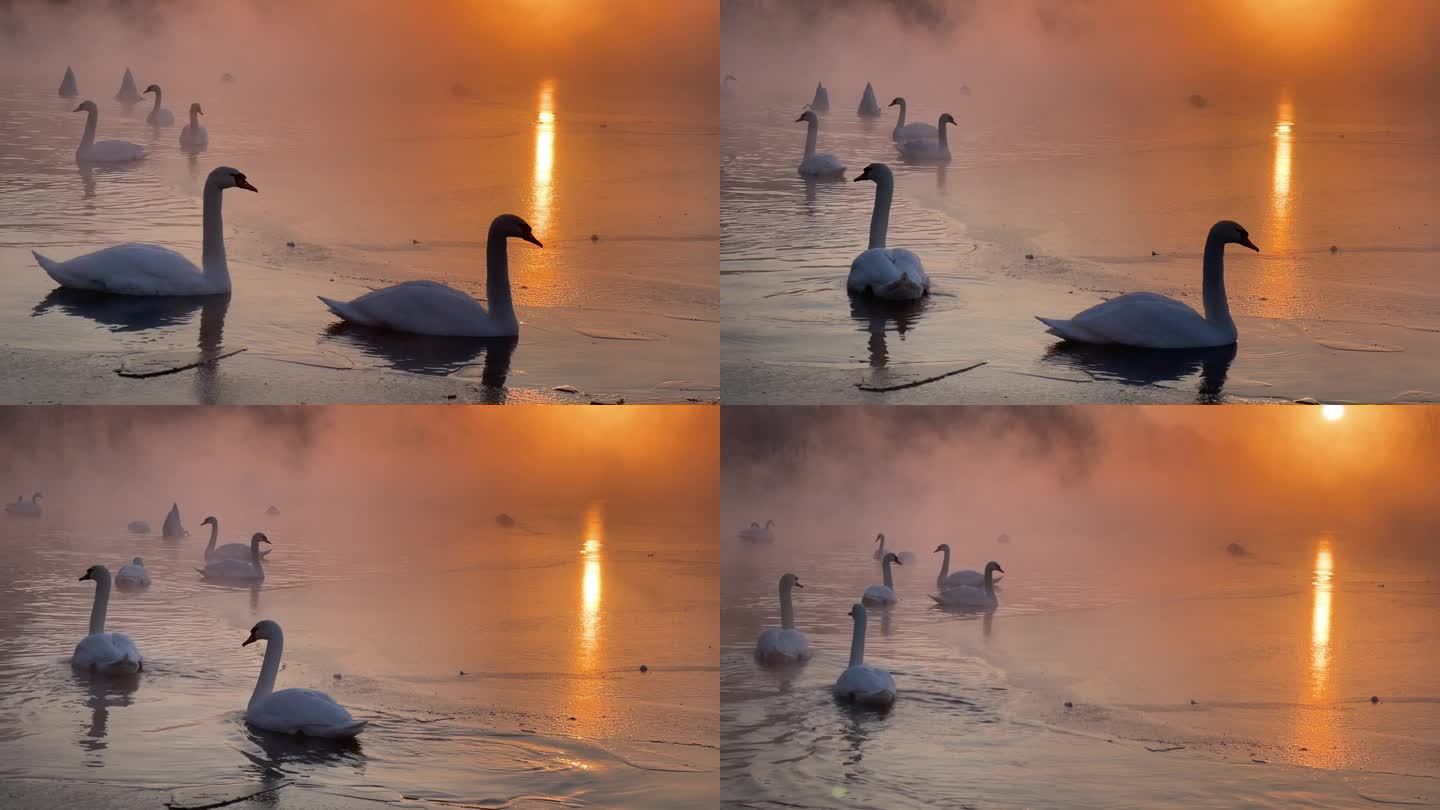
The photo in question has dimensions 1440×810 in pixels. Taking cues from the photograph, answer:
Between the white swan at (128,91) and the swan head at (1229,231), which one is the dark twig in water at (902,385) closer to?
the swan head at (1229,231)

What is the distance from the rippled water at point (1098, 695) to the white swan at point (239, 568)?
153 inches

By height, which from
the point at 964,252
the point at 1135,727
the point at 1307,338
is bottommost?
the point at 1135,727

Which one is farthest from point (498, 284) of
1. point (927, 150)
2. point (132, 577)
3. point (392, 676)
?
point (927, 150)

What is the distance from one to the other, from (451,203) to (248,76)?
10.8m

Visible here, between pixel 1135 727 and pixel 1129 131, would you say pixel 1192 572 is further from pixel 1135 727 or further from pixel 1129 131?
pixel 1135 727

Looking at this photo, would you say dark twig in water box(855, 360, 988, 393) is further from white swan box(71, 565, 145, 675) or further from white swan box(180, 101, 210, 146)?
white swan box(180, 101, 210, 146)

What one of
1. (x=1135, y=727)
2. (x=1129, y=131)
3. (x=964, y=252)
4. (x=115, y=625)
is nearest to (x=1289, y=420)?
(x=1129, y=131)

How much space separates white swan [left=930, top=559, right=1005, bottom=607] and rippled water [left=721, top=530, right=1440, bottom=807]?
0.45 ft

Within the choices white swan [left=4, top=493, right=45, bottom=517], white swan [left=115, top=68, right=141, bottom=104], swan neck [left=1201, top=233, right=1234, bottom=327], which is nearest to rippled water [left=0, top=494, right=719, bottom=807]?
white swan [left=4, top=493, right=45, bottom=517]

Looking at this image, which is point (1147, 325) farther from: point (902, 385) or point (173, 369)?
point (173, 369)

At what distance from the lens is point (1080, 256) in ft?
38.2

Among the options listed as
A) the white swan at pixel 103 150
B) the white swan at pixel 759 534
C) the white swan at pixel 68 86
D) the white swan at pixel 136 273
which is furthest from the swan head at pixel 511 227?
the white swan at pixel 68 86

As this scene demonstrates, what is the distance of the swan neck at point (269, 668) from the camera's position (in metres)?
8.97

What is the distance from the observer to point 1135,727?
30.6 ft
